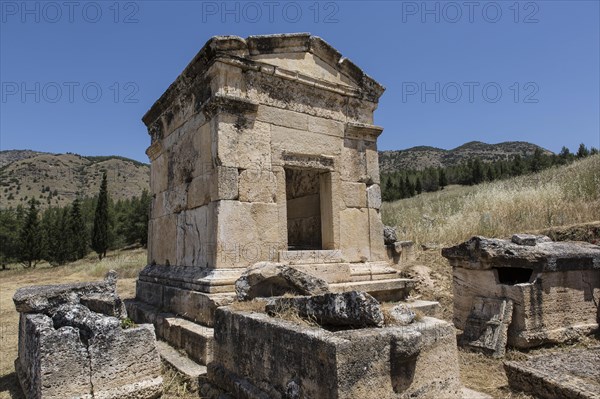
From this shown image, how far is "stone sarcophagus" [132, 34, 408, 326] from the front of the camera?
5.62 m

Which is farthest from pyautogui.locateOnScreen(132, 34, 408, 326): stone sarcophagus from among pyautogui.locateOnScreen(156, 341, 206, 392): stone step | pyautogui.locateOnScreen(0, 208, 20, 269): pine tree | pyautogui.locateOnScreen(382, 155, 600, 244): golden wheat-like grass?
pyautogui.locateOnScreen(0, 208, 20, 269): pine tree

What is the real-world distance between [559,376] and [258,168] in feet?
13.7

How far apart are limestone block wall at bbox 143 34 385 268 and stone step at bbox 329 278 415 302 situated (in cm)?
50

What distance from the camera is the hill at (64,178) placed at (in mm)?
79812

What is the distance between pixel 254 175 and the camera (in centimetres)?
584

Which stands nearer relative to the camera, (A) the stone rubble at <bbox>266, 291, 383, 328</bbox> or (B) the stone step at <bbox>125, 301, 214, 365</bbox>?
(A) the stone rubble at <bbox>266, 291, 383, 328</bbox>

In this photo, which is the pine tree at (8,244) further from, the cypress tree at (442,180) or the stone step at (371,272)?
the cypress tree at (442,180)

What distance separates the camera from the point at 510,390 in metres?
3.84

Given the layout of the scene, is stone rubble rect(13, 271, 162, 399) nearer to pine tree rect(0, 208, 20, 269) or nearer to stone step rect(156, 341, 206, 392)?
stone step rect(156, 341, 206, 392)

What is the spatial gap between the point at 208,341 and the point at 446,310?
454 centimetres

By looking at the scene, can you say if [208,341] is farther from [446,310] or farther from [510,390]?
[446,310]

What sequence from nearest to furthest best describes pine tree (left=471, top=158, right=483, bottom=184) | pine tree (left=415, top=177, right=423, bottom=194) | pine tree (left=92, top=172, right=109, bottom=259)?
1. pine tree (left=92, top=172, right=109, bottom=259)
2. pine tree (left=415, top=177, right=423, bottom=194)
3. pine tree (left=471, top=158, right=483, bottom=184)

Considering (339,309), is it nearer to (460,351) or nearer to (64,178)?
(460,351)

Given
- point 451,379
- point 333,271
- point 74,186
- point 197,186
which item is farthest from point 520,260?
point 74,186
